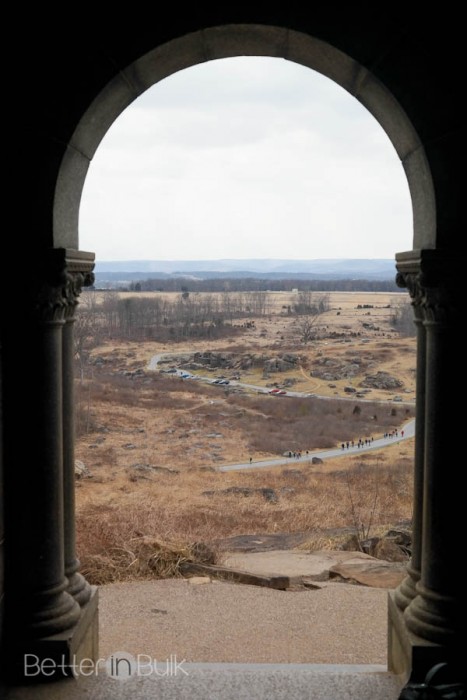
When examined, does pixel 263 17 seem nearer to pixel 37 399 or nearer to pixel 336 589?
pixel 37 399

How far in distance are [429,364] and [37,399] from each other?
8.49ft

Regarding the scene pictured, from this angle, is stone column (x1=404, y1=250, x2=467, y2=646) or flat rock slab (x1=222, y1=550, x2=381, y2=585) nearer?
stone column (x1=404, y1=250, x2=467, y2=646)

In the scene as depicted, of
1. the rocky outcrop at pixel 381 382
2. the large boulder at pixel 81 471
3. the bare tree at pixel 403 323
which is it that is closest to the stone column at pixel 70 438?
the large boulder at pixel 81 471

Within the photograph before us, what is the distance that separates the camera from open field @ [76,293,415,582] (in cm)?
2025

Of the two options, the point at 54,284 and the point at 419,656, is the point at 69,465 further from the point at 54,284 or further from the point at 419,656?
the point at 419,656

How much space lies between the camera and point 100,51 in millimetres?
4461

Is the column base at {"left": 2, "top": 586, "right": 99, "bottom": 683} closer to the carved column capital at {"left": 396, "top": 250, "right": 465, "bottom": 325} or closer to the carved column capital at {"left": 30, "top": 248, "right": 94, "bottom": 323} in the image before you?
the carved column capital at {"left": 30, "top": 248, "right": 94, "bottom": 323}

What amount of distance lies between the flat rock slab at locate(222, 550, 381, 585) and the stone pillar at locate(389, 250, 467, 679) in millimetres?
4646

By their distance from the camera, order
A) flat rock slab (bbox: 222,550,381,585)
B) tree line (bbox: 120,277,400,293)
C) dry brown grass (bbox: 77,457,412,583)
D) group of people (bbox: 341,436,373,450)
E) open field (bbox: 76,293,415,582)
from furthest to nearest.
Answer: tree line (bbox: 120,277,400,293), group of people (bbox: 341,436,373,450), open field (bbox: 76,293,415,582), dry brown grass (bbox: 77,457,412,583), flat rock slab (bbox: 222,550,381,585)

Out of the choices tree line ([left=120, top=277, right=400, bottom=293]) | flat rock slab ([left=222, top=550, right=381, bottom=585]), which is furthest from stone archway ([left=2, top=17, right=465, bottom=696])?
tree line ([left=120, top=277, right=400, bottom=293])

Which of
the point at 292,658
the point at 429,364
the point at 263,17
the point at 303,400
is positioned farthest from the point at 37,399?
the point at 303,400

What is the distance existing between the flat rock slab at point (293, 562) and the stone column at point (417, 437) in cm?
428

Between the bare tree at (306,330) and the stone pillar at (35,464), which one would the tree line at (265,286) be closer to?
the bare tree at (306,330)

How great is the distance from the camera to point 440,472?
4480 millimetres
